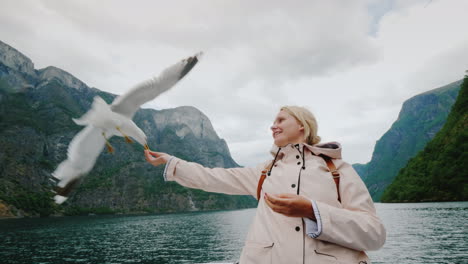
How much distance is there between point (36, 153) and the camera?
410ft

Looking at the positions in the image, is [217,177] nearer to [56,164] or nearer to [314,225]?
[314,225]

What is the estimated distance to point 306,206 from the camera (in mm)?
1720

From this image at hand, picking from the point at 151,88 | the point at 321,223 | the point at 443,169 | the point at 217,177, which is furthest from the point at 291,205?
the point at 443,169

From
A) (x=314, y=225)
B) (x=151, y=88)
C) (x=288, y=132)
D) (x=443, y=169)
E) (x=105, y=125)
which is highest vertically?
(x=443, y=169)

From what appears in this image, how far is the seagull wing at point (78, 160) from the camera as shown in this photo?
325 centimetres

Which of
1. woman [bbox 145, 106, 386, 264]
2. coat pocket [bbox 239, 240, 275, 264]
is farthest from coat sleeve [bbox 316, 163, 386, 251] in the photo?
coat pocket [bbox 239, 240, 275, 264]

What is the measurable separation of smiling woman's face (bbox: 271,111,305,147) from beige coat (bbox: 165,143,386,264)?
158 mm

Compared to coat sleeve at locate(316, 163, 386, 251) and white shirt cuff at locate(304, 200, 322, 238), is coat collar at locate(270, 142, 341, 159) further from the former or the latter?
white shirt cuff at locate(304, 200, 322, 238)

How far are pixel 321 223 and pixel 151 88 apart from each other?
328cm

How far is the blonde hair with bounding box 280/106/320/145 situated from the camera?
2.39m

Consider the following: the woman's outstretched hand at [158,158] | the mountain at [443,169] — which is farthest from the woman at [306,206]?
the mountain at [443,169]

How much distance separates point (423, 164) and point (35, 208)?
12412 cm

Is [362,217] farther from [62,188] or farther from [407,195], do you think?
[407,195]

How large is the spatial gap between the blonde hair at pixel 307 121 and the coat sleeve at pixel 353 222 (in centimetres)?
56
